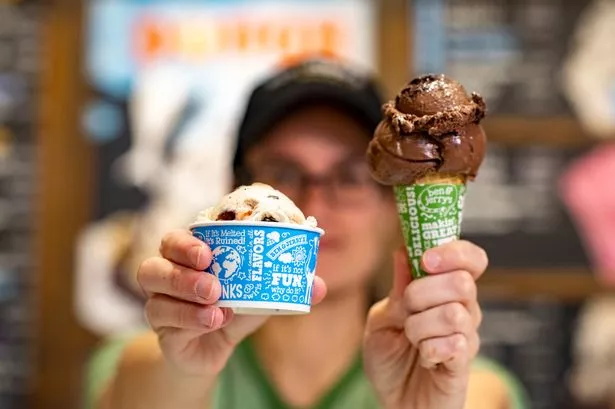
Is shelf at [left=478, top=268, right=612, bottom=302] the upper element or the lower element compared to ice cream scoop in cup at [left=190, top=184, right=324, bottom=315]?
lower

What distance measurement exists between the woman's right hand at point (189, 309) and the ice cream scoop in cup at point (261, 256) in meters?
0.02

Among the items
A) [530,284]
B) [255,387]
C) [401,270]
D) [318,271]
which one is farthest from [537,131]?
[401,270]

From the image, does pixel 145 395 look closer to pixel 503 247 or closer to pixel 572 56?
pixel 503 247

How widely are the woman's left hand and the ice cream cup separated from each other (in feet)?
0.09

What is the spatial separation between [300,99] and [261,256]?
1.00 metres

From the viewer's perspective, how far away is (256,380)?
2221mm

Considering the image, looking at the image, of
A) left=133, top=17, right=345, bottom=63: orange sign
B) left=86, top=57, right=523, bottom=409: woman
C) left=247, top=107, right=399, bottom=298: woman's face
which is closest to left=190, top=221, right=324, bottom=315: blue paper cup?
left=86, top=57, right=523, bottom=409: woman

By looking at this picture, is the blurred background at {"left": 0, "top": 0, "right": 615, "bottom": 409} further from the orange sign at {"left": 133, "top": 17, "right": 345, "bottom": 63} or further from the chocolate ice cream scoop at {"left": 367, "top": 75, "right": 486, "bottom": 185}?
the chocolate ice cream scoop at {"left": 367, "top": 75, "right": 486, "bottom": 185}

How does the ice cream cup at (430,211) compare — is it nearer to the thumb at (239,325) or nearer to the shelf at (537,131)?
the thumb at (239,325)

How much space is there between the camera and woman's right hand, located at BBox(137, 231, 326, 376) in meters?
1.29

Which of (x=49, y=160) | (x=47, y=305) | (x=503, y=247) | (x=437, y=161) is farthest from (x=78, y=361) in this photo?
(x=437, y=161)

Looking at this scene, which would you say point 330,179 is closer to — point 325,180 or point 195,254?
point 325,180

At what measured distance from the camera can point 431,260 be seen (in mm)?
1349

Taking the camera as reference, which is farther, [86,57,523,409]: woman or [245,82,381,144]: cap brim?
[245,82,381,144]: cap brim
